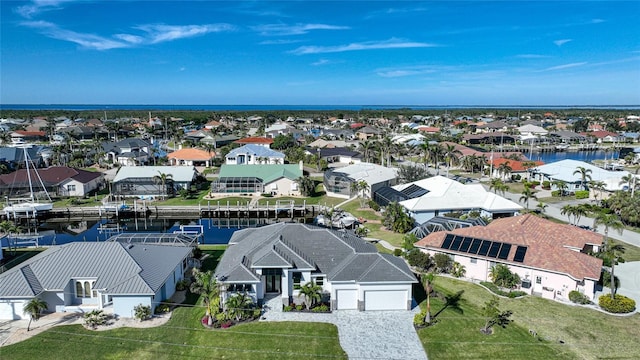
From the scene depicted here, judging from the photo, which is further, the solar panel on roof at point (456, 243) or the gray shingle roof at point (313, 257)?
the solar panel on roof at point (456, 243)

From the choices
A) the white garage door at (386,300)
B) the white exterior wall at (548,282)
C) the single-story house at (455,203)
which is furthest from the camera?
the single-story house at (455,203)

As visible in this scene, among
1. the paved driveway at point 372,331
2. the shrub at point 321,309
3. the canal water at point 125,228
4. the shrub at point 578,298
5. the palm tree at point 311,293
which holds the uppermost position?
Result: the palm tree at point 311,293

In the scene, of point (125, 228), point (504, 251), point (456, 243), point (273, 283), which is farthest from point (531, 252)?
point (125, 228)

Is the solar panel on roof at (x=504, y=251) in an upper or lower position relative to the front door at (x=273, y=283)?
upper

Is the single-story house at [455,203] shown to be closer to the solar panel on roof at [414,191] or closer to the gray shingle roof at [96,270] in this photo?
the solar panel on roof at [414,191]

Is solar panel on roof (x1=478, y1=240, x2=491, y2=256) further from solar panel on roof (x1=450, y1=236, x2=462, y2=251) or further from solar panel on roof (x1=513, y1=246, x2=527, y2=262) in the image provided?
solar panel on roof (x1=513, y1=246, x2=527, y2=262)

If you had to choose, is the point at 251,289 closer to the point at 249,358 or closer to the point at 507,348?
the point at 249,358

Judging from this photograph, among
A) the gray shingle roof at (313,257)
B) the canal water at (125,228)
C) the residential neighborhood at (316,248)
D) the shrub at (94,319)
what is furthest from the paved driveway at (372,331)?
the canal water at (125,228)

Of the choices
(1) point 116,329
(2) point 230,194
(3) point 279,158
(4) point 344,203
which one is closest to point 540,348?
(1) point 116,329
